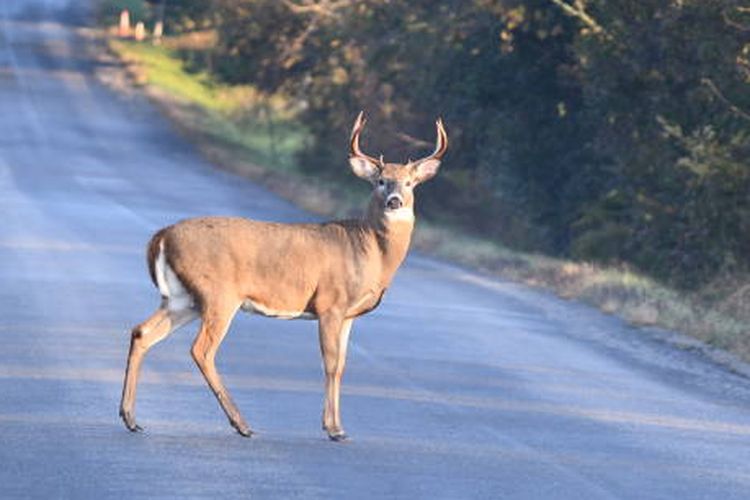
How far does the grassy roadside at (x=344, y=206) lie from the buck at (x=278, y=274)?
7.01 m

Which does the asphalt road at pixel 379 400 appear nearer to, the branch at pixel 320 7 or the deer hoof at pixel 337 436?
the deer hoof at pixel 337 436

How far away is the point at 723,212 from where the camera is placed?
25953 mm

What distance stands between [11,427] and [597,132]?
2301 centimetres

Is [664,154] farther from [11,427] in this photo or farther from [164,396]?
[11,427]

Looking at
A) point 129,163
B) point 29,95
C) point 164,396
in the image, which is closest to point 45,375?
point 164,396

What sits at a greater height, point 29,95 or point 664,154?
point 664,154

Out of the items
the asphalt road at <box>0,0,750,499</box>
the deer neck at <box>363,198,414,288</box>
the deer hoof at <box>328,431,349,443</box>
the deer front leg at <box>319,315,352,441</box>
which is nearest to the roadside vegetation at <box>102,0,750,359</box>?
the asphalt road at <box>0,0,750,499</box>

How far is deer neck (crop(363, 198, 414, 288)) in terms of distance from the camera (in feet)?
44.5

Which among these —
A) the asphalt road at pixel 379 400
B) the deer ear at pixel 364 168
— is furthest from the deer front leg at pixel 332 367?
the deer ear at pixel 364 168

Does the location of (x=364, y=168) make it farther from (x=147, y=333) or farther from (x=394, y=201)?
(x=147, y=333)

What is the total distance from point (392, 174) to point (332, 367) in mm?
1248

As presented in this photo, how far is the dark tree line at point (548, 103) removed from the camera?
88.2ft

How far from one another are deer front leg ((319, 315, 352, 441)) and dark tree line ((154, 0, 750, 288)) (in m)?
12.6

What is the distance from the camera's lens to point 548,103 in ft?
121
